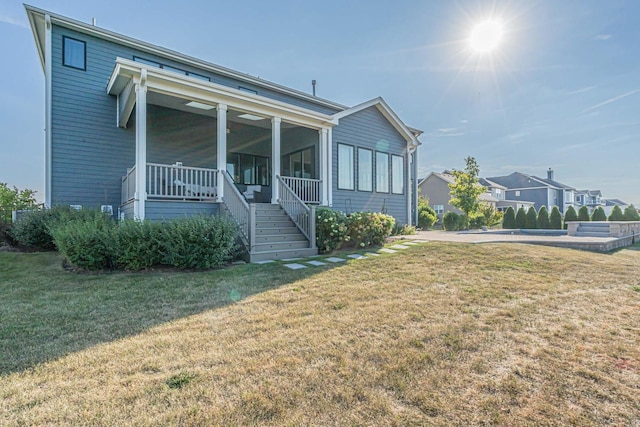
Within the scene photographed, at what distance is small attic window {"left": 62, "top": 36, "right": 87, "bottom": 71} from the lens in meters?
8.95

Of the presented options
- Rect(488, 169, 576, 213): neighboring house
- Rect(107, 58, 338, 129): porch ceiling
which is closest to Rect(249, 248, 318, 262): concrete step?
Rect(107, 58, 338, 129): porch ceiling

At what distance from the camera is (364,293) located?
430 centimetres

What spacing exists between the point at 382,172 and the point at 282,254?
6.95m

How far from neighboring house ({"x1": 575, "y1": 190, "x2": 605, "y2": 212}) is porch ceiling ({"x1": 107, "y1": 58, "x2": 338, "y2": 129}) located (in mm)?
55744

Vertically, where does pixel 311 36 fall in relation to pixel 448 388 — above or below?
above

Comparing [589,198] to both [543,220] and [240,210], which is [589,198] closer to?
[543,220]

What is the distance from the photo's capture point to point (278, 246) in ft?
24.3

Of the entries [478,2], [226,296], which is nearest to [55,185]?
[226,296]

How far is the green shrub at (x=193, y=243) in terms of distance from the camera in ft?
18.9

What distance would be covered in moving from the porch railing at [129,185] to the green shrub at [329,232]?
15.6ft

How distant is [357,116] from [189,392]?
11.2 m

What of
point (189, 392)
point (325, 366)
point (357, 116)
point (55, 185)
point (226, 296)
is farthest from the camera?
point (357, 116)

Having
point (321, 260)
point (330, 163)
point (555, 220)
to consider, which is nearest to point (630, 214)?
point (555, 220)

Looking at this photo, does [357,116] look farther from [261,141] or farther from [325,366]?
[325,366]
